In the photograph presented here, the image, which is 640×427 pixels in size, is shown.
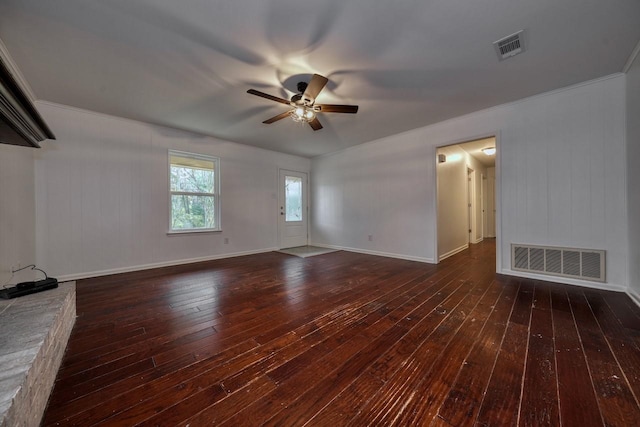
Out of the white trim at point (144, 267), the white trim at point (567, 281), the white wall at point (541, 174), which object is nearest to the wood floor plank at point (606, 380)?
the white trim at point (567, 281)

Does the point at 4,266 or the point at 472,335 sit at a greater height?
the point at 4,266

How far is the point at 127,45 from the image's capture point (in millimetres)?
2098

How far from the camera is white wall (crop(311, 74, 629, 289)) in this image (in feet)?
8.76

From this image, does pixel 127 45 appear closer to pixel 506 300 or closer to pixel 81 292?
pixel 81 292

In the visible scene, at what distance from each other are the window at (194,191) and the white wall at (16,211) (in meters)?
1.59

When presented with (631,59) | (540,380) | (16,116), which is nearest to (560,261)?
(631,59)

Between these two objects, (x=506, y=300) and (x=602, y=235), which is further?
(x=602, y=235)

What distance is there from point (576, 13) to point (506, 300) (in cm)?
252

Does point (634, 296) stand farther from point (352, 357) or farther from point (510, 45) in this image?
point (352, 357)

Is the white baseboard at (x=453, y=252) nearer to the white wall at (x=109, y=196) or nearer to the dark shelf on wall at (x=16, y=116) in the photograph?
the white wall at (x=109, y=196)

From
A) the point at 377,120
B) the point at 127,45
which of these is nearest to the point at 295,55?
the point at 127,45

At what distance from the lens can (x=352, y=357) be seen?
1535mm

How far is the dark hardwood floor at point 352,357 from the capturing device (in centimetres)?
112

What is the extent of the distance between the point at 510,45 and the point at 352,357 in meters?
2.94
